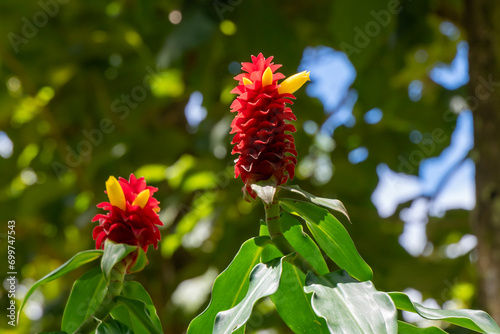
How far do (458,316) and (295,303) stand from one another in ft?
0.43

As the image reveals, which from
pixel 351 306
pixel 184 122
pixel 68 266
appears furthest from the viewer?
pixel 184 122

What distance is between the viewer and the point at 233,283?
18.7 inches

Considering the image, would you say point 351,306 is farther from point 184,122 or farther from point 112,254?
point 184,122

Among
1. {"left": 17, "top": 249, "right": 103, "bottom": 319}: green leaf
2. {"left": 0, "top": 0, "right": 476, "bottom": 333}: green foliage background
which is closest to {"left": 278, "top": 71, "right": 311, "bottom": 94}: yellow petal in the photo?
{"left": 17, "top": 249, "right": 103, "bottom": 319}: green leaf

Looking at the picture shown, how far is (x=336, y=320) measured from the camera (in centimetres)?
37

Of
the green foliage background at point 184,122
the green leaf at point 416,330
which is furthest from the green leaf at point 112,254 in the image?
the green foliage background at point 184,122

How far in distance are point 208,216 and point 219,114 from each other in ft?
1.10

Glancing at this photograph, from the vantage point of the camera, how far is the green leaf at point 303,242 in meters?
0.47

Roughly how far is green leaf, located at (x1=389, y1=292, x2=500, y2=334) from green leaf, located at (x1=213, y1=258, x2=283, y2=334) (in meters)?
0.09

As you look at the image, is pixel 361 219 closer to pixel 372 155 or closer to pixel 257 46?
pixel 372 155

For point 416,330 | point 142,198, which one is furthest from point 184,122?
point 416,330

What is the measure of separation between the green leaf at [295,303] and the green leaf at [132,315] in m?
0.12

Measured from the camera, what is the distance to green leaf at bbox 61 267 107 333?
519mm

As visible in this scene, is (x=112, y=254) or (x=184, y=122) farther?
(x=184, y=122)
